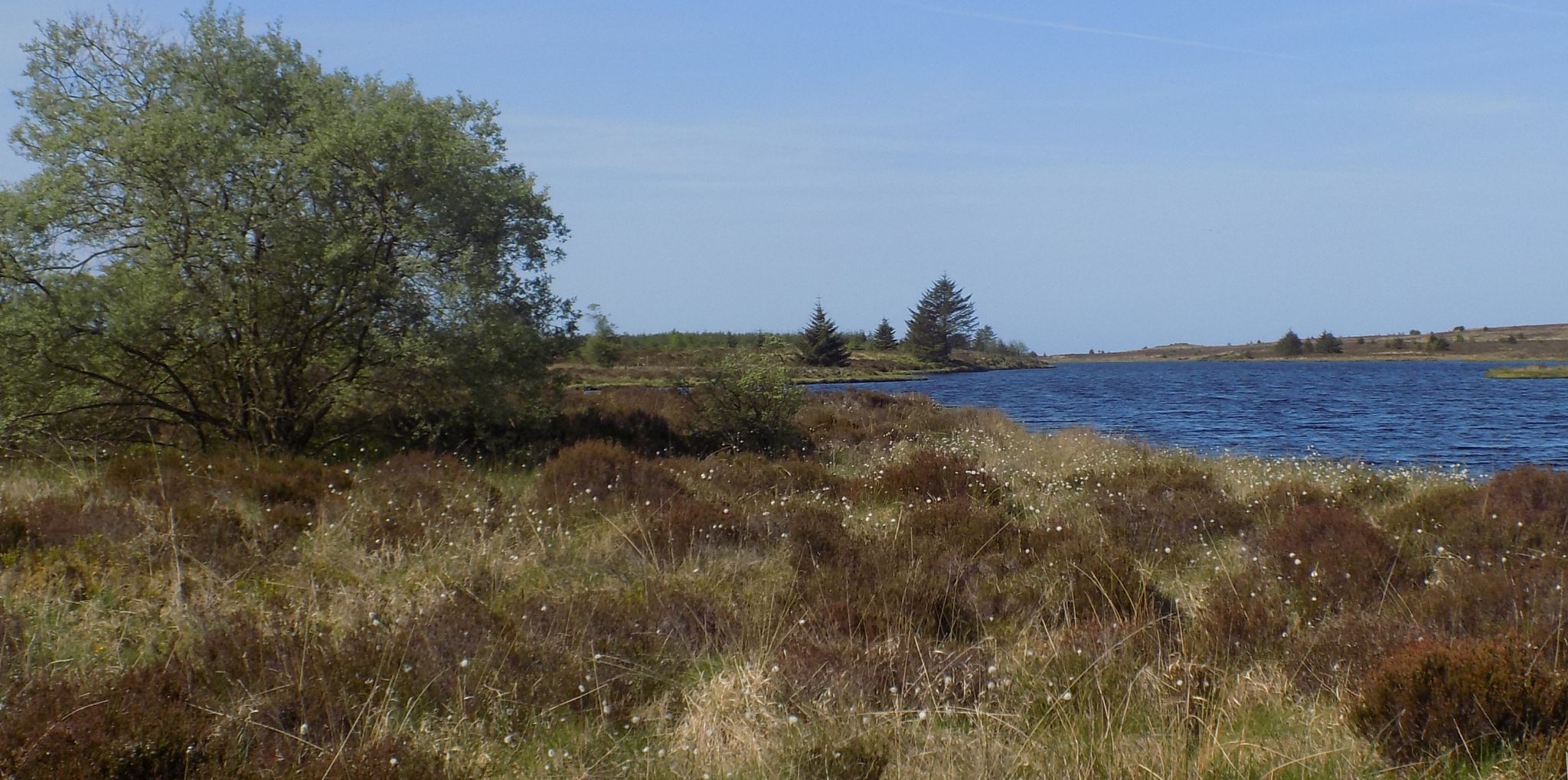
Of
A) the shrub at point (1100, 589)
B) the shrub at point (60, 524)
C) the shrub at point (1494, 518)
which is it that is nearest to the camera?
the shrub at point (1100, 589)

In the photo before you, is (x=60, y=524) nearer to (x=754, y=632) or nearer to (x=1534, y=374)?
(x=754, y=632)

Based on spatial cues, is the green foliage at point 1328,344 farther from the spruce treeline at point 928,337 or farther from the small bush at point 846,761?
the small bush at point 846,761

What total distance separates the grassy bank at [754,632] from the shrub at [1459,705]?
1 centimetres

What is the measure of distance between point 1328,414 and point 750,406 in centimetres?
2530

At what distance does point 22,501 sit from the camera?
7320 millimetres

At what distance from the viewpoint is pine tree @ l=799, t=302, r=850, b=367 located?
66312 millimetres

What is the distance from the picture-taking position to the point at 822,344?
67062mm

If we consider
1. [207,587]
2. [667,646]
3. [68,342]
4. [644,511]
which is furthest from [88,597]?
[68,342]

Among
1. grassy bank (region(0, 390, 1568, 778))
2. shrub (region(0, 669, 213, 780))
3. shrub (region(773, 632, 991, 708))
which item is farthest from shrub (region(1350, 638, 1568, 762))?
shrub (region(0, 669, 213, 780))

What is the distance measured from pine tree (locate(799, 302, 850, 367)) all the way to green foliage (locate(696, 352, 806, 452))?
165ft

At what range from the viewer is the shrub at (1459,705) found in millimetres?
3715

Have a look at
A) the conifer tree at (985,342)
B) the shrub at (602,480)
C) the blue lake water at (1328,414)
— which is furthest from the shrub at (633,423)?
the conifer tree at (985,342)

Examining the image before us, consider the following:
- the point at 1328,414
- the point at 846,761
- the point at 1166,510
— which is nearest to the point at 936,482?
the point at 1166,510

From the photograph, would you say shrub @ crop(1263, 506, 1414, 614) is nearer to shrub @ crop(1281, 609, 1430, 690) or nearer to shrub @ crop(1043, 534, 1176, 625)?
shrub @ crop(1281, 609, 1430, 690)
